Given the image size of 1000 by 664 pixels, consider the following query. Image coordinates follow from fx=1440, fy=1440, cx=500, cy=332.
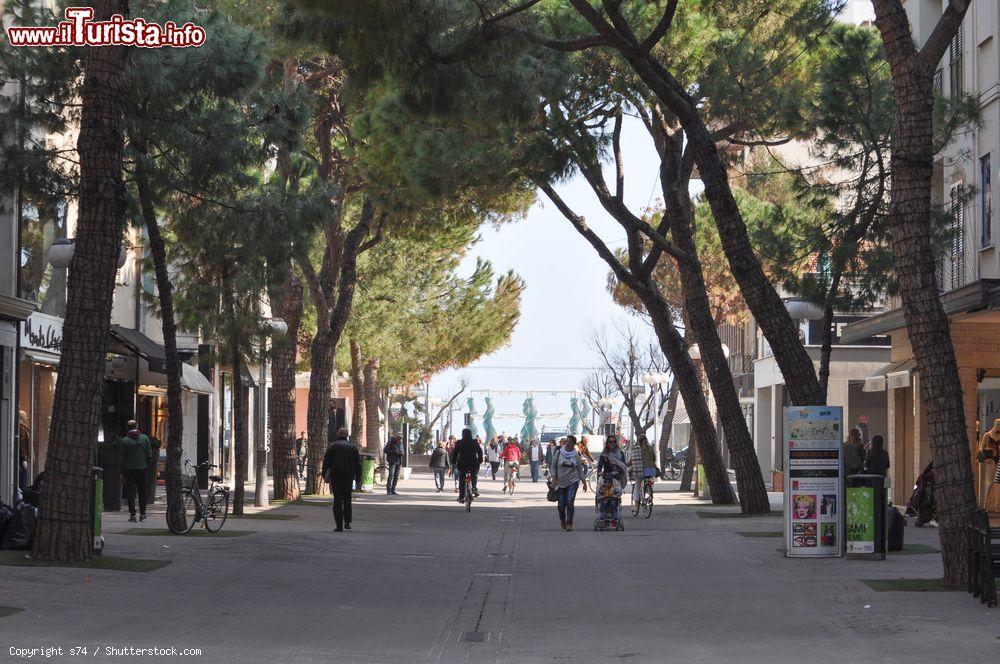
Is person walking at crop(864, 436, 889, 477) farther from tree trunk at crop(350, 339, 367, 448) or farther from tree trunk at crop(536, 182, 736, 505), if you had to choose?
tree trunk at crop(350, 339, 367, 448)

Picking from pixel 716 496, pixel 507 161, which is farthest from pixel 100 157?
pixel 716 496

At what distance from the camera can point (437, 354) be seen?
53125mm

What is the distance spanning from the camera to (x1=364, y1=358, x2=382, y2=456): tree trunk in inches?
1999

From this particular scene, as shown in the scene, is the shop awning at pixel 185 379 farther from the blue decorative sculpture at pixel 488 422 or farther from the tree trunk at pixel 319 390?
the blue decorative sculpture at pixel 488 422

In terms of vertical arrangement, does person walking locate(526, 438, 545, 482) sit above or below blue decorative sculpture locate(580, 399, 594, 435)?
below

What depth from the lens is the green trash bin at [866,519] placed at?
1772 centimetres

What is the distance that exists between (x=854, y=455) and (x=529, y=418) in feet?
231

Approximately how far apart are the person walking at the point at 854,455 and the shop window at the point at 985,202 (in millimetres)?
4087

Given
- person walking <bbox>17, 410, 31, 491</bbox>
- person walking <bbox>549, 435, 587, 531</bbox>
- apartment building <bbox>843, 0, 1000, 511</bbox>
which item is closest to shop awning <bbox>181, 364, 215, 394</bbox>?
person walking <bbox>17, 410, 31, 491</bbox>

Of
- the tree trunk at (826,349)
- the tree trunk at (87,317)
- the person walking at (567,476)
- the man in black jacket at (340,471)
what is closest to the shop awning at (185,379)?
the man in black jacket at (340,471)

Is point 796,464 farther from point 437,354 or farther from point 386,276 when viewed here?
point 437,354

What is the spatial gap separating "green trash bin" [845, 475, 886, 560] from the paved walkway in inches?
13.8

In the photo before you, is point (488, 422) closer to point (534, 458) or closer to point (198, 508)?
point (534, 458)

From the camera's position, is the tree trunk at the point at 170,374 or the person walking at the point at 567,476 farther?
the person walking at the point at 567,476
